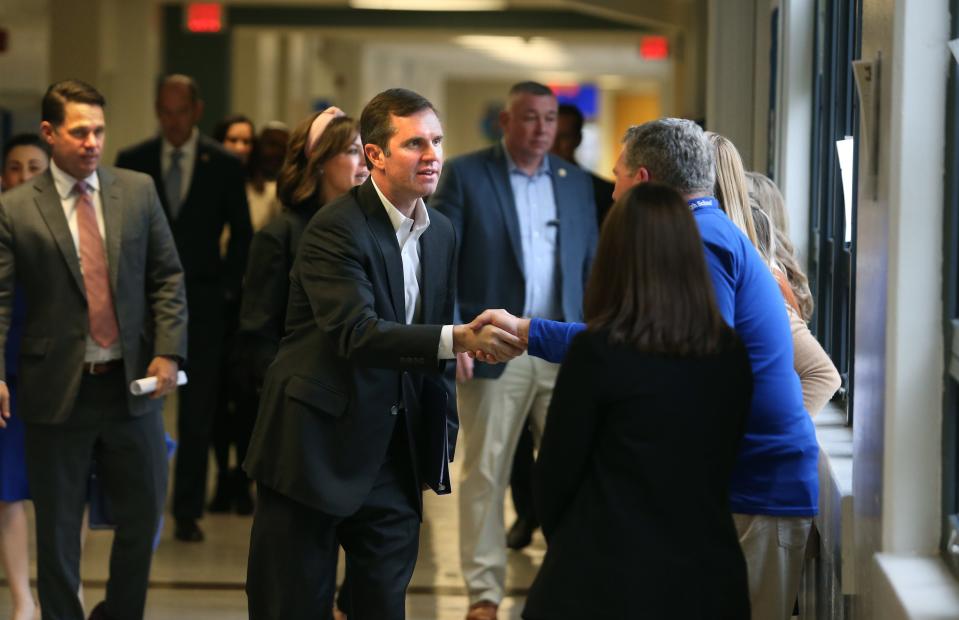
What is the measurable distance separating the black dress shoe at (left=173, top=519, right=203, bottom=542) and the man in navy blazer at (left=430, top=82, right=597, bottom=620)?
175 cm

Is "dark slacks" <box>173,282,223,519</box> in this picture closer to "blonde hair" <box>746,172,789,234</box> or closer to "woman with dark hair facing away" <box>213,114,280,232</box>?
"woman with dark hair facing away" <box>213,114,280,232</box>

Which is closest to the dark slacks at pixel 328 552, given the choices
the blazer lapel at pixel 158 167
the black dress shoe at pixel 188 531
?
the black dress shoe at pixel 188 531

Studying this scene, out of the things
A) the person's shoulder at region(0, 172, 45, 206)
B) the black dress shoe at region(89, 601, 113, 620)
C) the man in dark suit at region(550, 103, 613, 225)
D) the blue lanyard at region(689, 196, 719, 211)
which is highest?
the man in dark suit at region(550, 103, 613, 225)

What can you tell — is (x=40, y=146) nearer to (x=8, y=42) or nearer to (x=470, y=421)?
(x=470, y=421)

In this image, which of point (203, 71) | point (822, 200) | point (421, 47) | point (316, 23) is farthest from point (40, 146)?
point (421, 47)

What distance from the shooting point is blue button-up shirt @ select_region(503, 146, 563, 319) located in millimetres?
5445

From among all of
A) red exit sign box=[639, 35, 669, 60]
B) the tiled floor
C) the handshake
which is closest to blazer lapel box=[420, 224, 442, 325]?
the handshake

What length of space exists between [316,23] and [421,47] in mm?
8295

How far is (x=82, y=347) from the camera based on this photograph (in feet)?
14.8

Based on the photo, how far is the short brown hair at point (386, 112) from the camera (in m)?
3.51

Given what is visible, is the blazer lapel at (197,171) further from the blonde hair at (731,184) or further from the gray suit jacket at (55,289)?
the blonde hair at (731,184)

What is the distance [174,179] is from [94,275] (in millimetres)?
2485

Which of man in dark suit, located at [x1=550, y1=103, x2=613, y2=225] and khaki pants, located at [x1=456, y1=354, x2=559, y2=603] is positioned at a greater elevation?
man in dark suit, located at [x1=550, y1=103, x2=613, y2=225]

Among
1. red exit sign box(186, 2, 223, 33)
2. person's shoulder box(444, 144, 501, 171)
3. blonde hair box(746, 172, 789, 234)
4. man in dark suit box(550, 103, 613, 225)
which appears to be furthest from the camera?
red exit sign box(186, 2, 223, 33)
